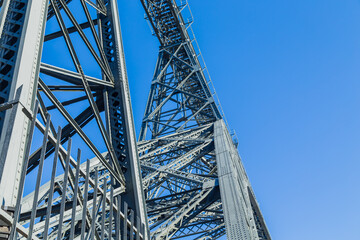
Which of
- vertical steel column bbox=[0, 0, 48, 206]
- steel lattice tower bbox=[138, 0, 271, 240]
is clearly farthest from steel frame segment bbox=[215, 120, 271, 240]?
vertical steel column bbox=[0, 0, 48, 206]

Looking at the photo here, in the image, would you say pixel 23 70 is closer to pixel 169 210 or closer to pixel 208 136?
pixel 169 210

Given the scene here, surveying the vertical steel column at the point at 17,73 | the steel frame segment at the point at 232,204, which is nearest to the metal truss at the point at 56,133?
the vertical steel column at the point at 17,73

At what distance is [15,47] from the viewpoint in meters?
4.93

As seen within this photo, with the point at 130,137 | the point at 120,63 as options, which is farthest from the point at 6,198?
the point at 120,63

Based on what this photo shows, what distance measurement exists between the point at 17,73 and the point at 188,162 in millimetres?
10415

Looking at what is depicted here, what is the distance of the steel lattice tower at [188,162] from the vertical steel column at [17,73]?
9.27 ft

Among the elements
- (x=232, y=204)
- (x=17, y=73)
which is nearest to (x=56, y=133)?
(x=17, y=73)

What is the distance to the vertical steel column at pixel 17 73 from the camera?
394cm

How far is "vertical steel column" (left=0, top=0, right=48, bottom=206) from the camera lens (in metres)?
3.94

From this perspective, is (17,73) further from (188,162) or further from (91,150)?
(188,162)

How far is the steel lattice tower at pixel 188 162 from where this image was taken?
11.5 metres

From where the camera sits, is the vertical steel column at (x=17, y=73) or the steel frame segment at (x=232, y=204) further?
the steel frame segment at (x=232, y=204)

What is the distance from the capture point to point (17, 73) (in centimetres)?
458

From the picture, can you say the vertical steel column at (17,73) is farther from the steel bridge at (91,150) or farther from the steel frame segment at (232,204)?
the steel frame segment at (232,204)
